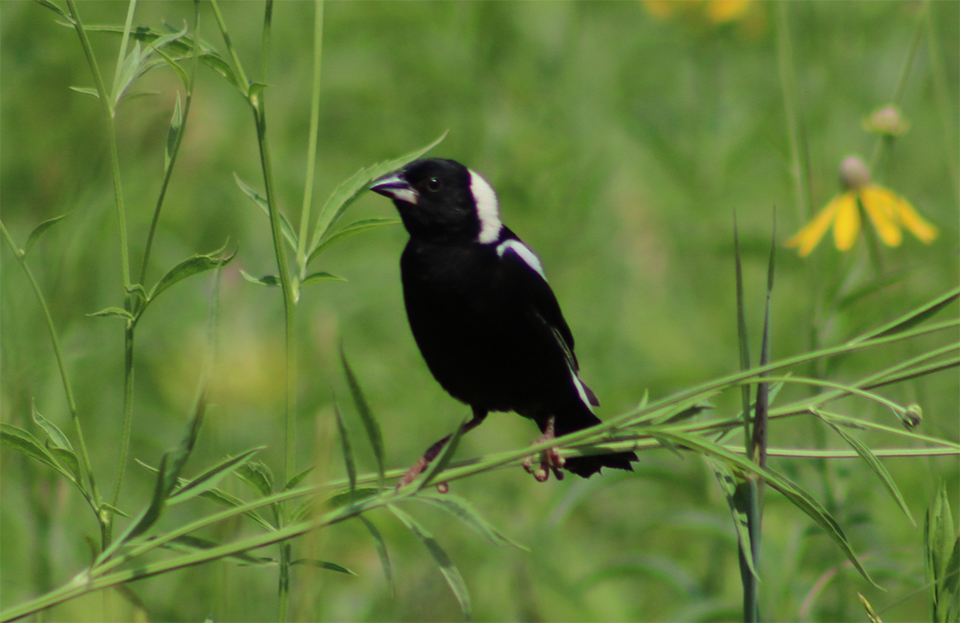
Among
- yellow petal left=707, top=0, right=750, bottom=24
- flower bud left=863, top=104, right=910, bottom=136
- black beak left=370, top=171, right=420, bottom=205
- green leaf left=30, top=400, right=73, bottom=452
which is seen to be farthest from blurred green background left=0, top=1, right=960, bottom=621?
green leaf left=30, top=400, right=73, bottom=452

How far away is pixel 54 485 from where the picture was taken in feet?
6.59

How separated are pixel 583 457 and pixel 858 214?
3.39 feet

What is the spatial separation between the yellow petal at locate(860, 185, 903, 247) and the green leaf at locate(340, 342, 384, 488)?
1.65 metres

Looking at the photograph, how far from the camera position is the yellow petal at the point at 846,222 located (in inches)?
85.6

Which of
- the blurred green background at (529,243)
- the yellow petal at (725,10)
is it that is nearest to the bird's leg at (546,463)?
the blurred green background at (529,243)

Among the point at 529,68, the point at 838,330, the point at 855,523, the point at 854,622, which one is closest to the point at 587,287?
the point at 529,68

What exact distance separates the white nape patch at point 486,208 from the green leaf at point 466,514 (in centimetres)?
125

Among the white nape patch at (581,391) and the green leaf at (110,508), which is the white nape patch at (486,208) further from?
the green leaf at (110,508)

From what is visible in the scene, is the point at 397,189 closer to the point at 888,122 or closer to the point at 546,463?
the point at 546,463

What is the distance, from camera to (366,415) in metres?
0.83

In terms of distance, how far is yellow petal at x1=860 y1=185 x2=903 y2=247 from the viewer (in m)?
2.17

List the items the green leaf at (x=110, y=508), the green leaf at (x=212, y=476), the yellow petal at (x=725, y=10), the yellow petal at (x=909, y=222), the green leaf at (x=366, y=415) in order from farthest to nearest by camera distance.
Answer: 1. the yellow petal at (x=725, y=10)
2. the yellow petal at (x=909, y=222)
3. the green leaf at (x=110, y=508)
4. the green leaf at (x=212, y=476)
5. the green leaf at (x=366, y=415)

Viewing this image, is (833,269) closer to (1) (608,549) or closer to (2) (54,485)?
(1) (608,549)

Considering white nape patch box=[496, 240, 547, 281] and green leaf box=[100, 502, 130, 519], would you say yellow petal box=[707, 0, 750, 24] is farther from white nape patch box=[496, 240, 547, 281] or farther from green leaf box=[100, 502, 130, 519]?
green leaf box=[100, 502, 130, 519]
